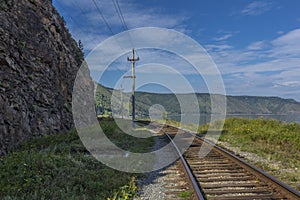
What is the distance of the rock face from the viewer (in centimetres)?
1170

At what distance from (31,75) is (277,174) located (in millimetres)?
14078

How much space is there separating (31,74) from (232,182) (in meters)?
13.4

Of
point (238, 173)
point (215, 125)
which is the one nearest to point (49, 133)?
point (238, 173)

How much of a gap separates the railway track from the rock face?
26.0ft

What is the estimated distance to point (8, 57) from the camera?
12.9m

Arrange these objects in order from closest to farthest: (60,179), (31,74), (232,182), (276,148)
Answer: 1. (60,179)
2. (232,182)
3. (276,148)
4. (31,74)

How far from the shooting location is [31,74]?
15.0 meters

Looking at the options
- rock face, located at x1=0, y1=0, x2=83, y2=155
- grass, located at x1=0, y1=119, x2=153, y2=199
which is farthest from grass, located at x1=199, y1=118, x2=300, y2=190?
rock face, located at x1=0, y1=0, x2=83, y2=155

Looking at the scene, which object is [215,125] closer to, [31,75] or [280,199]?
[31,75]

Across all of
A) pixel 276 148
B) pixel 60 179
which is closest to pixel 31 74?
pixel 60 179

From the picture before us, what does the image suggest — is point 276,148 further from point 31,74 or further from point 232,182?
point 31,74

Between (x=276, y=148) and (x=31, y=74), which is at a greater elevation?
(x=31, y=74)

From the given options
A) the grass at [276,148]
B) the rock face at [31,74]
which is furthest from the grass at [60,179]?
the grass at [276,148]

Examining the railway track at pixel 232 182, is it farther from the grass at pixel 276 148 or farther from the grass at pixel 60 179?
the grass at pixel 60 179
